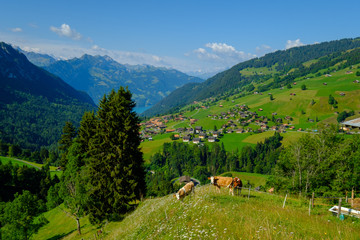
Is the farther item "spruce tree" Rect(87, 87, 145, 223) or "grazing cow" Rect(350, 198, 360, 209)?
"spruce tree" Rect(87, 87, 145, 223)

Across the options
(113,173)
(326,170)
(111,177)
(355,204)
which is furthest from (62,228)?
(326,170)

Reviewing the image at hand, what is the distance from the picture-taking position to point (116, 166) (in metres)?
29.3

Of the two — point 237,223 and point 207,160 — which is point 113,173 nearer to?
point 237,223

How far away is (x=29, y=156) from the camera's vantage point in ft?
460

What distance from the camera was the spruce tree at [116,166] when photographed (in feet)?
96.3

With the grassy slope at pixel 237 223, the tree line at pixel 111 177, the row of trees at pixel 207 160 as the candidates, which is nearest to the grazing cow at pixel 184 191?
the grassy slope at pixel 237 223

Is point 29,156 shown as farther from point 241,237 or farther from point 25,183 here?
point 241,237

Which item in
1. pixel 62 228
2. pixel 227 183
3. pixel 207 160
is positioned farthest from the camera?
pixel 207 160

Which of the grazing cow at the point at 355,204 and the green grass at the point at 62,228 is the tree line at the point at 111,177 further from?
the grazing cow at the point at 355,204

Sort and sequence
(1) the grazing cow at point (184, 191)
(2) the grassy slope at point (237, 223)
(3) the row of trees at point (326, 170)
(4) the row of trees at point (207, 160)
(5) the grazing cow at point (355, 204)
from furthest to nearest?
(4) the row of trees at point (207, 160) → (3) the row of trees at point (326, 170) → (1) the grazing cow at point (184, 191) → (5) the grazing cow at point (355, 204) → (2) the grassy slope at point (237, 223)

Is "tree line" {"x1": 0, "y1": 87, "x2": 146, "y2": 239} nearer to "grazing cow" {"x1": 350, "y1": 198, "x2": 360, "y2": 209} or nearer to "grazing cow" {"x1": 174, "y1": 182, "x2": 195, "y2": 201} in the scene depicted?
"grazing cow" {"x1": 174, "y1": 182, "x2": 195, "y2": 201}


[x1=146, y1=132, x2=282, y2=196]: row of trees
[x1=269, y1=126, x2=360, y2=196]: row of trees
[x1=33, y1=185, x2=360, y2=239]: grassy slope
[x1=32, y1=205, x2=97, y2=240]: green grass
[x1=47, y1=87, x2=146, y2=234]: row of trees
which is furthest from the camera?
[x1=146, y1=132, x2=282, y2=196]: row of trees

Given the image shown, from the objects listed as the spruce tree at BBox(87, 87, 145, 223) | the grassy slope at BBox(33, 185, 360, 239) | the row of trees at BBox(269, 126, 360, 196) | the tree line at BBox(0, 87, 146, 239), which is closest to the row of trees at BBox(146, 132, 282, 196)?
the tree line at BBox(0, 87, 146, 239)

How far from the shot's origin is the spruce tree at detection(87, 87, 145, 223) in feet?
96.3
